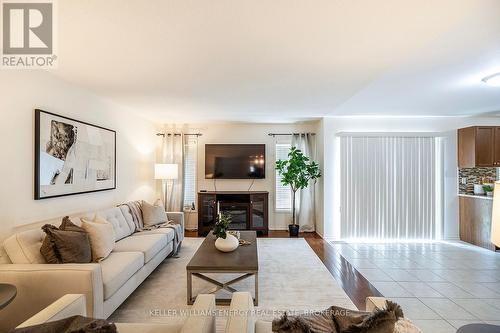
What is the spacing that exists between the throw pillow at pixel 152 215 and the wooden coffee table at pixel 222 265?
51.8 inches

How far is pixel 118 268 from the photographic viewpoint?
233cm

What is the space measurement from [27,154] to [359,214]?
533 cm

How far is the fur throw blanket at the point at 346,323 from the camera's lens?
0.86 m

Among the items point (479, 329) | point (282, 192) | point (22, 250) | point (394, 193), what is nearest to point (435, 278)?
point (394, 193)

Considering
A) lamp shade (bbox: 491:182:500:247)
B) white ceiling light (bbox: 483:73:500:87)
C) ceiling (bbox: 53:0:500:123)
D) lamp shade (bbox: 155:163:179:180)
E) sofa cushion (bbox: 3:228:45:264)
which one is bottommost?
sofa cushion (bbox: 3:228:45:264)

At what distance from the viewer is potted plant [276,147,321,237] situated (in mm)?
5180

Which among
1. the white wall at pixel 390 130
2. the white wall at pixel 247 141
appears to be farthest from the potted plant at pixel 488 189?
the white wall at pixel 247 141

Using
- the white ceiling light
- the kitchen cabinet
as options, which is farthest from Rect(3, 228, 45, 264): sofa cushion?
the kitchen cabinet

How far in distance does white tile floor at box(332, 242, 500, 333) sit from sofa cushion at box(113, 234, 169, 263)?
9.28 ft

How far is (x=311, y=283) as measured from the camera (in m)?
3.04

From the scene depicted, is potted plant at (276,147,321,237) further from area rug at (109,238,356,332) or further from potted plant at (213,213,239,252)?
potted plant at (213,213,239,252)

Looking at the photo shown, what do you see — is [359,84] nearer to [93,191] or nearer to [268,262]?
[268,262]

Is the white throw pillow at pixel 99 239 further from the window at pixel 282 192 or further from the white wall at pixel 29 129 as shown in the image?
the window at pixel 282 192

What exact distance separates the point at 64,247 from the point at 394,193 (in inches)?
215
